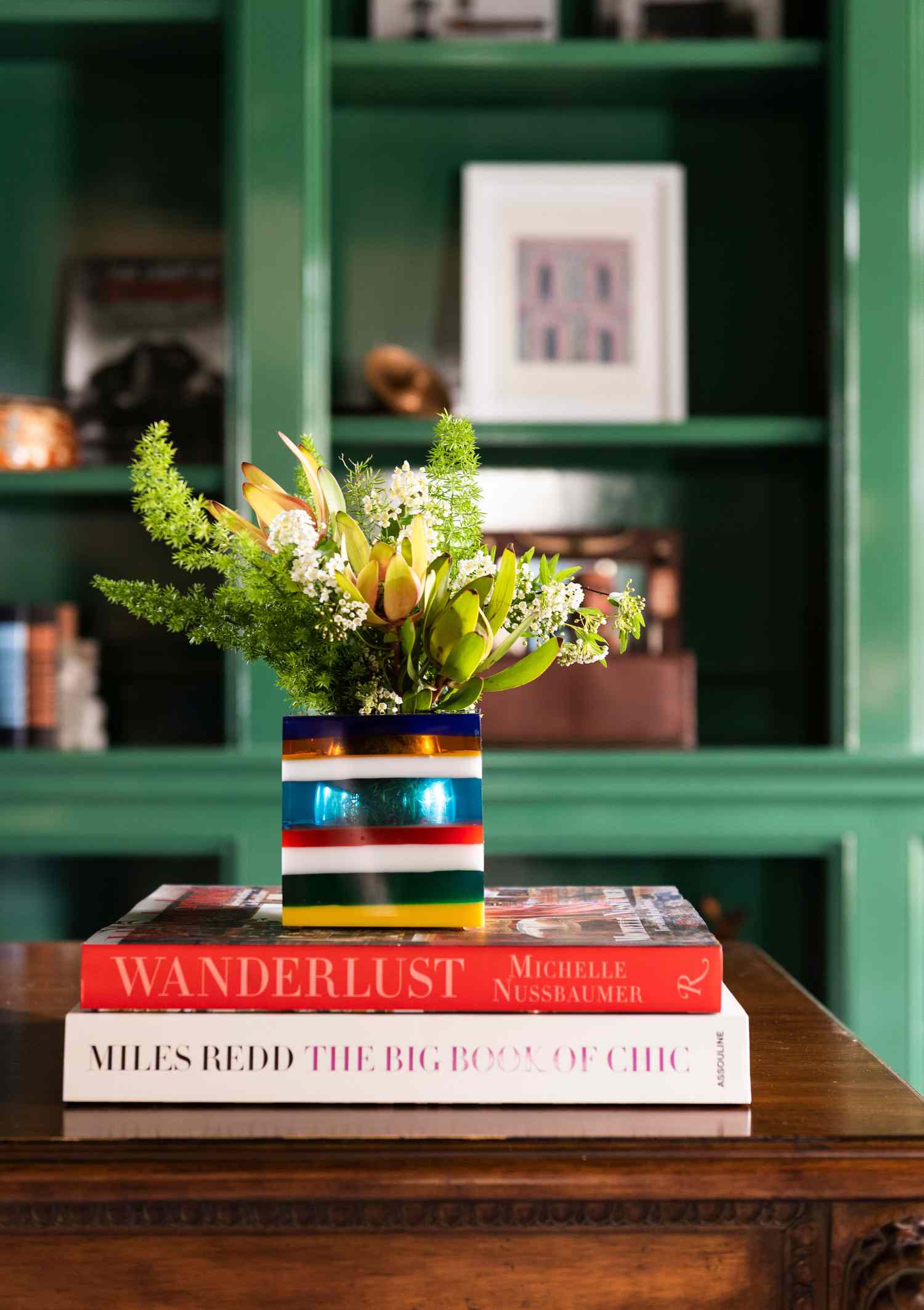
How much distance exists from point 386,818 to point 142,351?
168 cm

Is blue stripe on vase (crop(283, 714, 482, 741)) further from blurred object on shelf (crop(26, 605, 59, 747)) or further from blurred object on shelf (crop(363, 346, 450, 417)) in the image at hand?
blurred object on shelf (crop(363, 346, 450, 417))

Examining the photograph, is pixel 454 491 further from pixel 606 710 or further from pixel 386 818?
pixel 606 710

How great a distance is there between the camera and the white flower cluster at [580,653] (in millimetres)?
928

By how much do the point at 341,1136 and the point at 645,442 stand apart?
1.54m

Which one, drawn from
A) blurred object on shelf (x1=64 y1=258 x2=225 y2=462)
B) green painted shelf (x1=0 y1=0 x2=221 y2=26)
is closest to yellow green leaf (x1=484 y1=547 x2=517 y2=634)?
blurred object on shelf (x1=64 y1=258 x2=225 y2=462)

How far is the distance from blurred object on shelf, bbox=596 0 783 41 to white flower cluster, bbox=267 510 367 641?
1.69 m

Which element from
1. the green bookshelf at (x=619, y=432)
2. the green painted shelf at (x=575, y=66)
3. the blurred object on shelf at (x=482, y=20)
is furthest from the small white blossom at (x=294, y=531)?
the blurred object on shelf at (x=482, y=20)

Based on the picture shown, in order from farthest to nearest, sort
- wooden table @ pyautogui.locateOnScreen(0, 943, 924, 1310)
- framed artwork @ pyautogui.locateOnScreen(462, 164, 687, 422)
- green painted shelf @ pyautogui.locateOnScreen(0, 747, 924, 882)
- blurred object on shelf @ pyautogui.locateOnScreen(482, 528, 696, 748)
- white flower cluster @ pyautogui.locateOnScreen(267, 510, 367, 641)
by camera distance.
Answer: framed artwork @ pyautogui.locateOnScreen(462, 164, 687, 422), blurred object on shelf @ pyautogui.locateOnScreen(482, 528, 696, 748), green painted shelf @ pyautogui.locateOnScreen(0, 747, 924, 882), white flower cluster @ pyautogui.locateOnScreen(267, 510, 367, 641), wooden table @ pyautogui.locateOnScreen(0, 943, 924, 1310)

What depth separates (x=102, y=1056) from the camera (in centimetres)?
79

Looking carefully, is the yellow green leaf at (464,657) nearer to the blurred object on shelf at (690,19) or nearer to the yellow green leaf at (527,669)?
the yellow green leaf at (527,669)

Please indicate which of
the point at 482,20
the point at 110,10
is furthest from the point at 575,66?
the point at 110,10

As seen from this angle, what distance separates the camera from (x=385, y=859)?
837mm

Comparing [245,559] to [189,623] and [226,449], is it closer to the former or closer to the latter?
[189,623]

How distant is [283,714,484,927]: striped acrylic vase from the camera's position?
84cm
